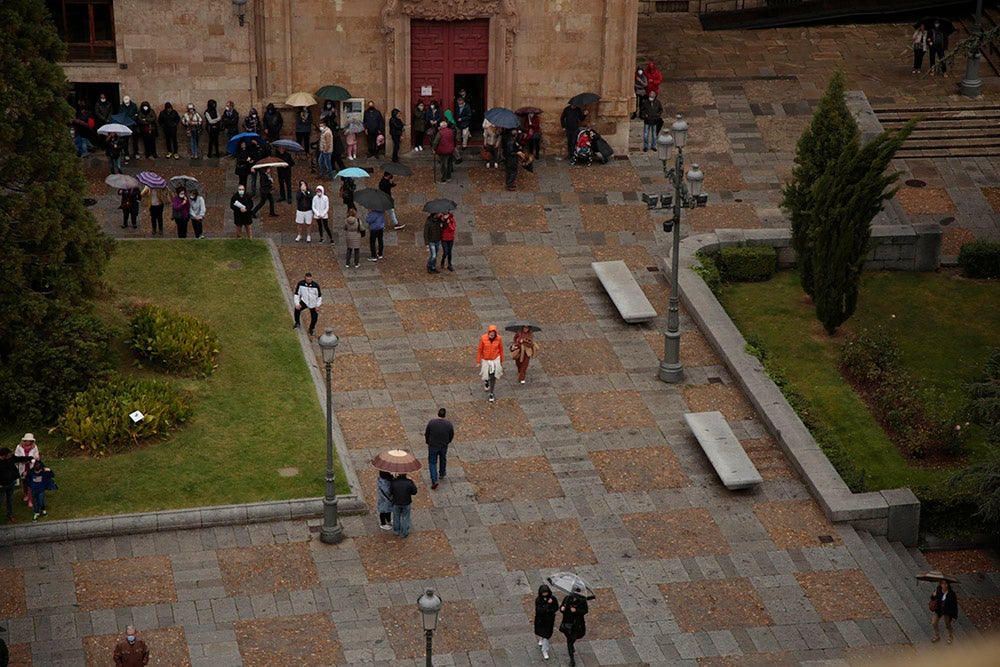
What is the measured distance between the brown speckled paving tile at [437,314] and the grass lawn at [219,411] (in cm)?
263

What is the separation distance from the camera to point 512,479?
104 feet

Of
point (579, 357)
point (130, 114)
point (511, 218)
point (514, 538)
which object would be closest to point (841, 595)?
point (514, 538)

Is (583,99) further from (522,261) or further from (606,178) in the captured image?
(522,261)

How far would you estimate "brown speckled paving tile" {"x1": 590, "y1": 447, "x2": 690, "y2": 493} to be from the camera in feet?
104

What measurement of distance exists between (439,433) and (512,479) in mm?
1862

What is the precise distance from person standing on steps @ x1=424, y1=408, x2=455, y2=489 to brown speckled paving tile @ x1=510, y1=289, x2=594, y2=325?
6.81 metres

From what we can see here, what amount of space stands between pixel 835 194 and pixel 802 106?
12166 millimetres

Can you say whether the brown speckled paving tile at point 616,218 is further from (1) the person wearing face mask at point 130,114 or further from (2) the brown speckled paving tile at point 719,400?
Result: (1) the person wearing face mask at point 130,114

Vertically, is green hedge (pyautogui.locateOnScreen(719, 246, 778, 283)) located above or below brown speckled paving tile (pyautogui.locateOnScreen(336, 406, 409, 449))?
above

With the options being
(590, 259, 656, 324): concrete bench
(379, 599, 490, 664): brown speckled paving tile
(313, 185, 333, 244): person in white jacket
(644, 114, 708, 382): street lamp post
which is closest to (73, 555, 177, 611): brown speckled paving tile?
(379, 599, 490, 664): brown speckled paving tile

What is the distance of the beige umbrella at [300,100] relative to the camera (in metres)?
44.5

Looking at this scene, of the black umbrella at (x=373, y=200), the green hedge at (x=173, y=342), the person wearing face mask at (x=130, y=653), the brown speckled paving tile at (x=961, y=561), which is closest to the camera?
the person wearing face mask at (x=130, y=653)

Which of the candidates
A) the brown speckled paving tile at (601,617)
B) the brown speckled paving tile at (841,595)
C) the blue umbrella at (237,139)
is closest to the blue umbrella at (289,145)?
the blue umbrella at (237,139)

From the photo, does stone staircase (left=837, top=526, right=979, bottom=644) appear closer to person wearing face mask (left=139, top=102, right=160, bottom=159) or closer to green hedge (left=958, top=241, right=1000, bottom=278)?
green hedge (left=958, top=241, right=1000, bottom=278)
